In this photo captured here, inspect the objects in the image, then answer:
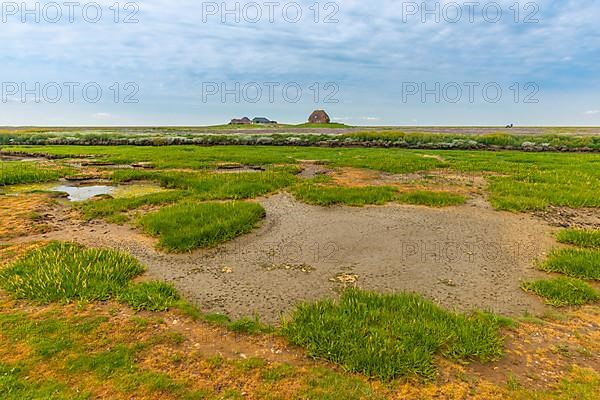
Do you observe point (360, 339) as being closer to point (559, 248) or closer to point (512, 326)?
point (512, 326)

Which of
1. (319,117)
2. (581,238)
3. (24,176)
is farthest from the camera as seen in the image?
(319,117)

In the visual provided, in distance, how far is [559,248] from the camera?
9867 millimetres

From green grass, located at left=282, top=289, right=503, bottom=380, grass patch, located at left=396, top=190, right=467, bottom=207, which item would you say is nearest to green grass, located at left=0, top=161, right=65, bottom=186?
grass patch, located at left=396, top=190, right=467, bottom=207

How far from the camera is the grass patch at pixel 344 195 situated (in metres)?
15.3

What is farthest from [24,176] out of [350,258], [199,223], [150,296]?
[350,258]

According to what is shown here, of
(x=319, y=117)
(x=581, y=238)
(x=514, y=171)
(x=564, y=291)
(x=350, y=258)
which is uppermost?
(x=319, y=117)

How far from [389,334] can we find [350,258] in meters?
3.83

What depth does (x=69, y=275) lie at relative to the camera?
7.38m


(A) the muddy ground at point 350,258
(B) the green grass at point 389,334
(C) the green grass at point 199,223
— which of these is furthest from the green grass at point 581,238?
(C) the green grass at point 199,223

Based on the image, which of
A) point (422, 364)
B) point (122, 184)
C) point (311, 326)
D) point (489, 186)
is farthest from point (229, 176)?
point (422, 364)

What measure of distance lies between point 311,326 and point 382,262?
3800 mm

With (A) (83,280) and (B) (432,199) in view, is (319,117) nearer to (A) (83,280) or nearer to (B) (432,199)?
(B) (432,199)

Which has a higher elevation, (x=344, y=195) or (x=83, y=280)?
(x=344, y=195)

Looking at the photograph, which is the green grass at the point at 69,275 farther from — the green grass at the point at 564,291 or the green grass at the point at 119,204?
the green grass at the point at 564,291
